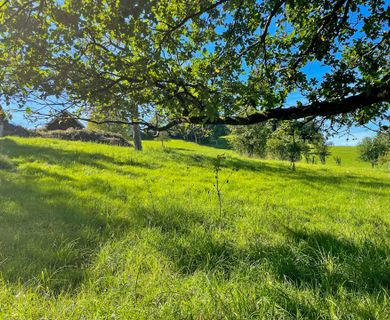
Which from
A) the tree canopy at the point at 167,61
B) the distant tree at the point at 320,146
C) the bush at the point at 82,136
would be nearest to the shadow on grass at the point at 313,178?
the distant tree at the point at 320,146

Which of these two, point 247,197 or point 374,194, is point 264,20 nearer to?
point 247,197

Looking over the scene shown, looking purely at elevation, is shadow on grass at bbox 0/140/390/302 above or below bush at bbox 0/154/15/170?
below

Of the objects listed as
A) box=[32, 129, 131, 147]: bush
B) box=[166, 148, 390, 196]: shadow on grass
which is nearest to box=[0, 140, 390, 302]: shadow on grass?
box=[166, 148, 390, 196]: shadow on grass

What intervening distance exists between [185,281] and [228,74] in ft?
11.4

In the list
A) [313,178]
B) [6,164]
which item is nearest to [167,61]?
Answer: [6,164]

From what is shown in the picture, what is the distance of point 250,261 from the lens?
11.0ft

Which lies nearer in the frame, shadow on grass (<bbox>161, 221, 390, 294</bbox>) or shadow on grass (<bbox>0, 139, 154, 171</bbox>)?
shadow on grass (<bbox>161, 221, 390, 294</bbox>)

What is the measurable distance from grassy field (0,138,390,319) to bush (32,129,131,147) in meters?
18.0

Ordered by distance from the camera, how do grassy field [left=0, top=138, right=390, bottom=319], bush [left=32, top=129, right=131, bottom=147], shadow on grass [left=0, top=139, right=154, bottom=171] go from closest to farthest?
grassy field [left=0, top=138, right=390, bottom=319], shadow on grass [left=0, top=139, right=154, bottom=171], bush [left=32, top=129, right=131, bottom=147]

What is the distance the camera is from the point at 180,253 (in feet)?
11.6

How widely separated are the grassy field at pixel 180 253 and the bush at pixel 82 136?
708 inches

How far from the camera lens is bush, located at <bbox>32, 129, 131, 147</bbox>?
23.8 metres

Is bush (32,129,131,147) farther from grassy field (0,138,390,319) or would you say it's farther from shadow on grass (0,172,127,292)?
shadow on grass (0,172,127,292)

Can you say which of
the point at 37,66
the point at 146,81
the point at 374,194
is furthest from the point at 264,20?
the point at 374,194
